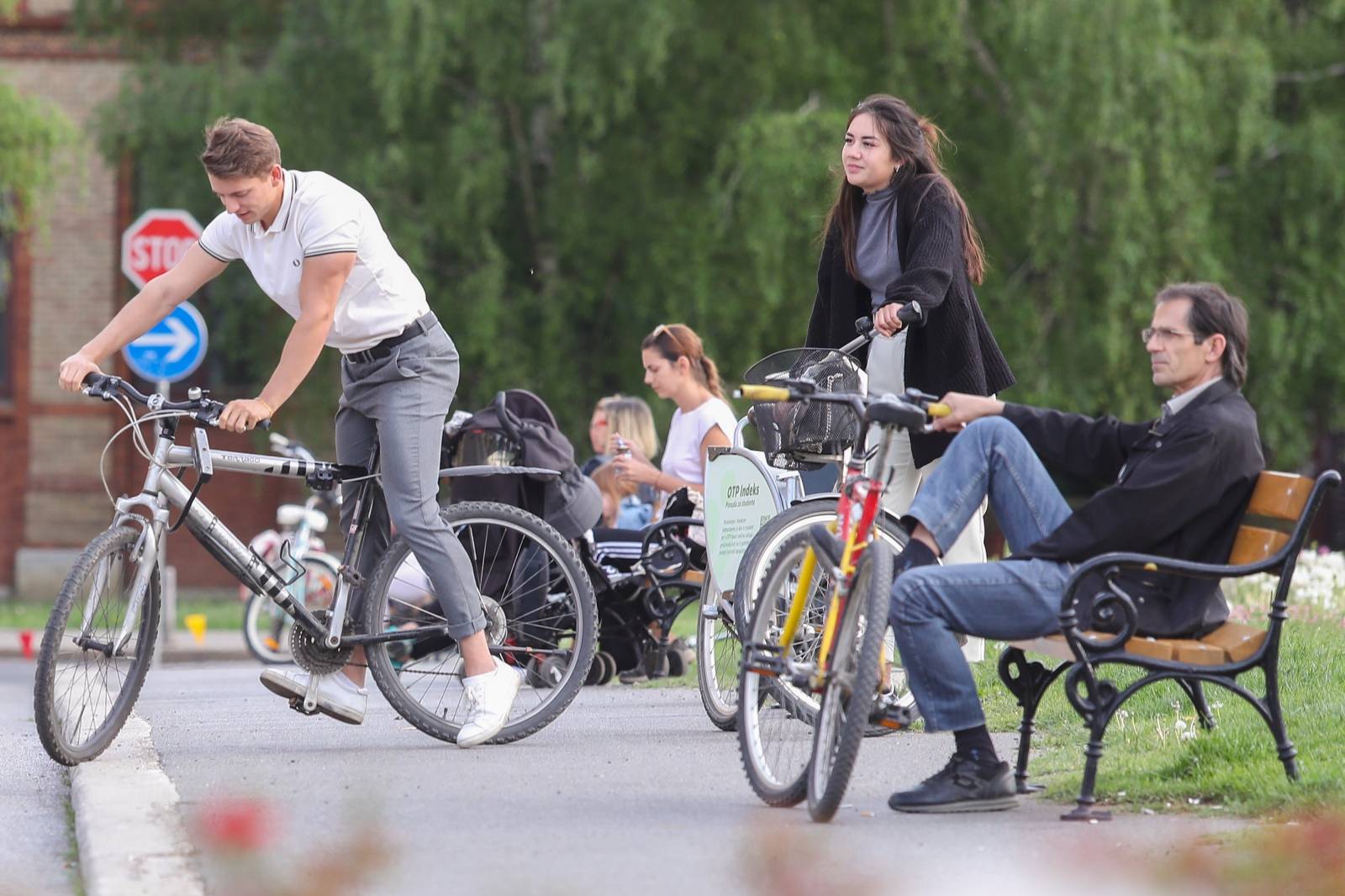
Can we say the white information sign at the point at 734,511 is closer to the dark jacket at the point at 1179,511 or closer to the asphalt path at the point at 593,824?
the asphalt path at the point at 593,824

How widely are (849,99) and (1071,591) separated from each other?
13.9 m

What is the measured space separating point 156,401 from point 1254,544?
3.19 meters

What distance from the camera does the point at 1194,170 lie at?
18.4m

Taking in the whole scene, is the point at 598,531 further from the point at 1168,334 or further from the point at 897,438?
the point at 1168,334

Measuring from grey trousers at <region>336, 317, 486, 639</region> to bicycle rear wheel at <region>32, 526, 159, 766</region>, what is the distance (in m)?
0.80

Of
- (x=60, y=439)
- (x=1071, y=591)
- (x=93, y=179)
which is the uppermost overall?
(x=93, y=179)

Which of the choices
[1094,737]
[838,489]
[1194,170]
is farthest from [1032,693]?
[1194,170]

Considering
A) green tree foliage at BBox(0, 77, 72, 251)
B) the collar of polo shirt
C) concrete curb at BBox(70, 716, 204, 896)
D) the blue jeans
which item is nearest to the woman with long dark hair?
the blue jeans

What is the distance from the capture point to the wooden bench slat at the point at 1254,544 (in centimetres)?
532

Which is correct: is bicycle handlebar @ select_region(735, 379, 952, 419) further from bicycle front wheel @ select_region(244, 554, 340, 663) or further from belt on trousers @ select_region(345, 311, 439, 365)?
bicycle front wheel @ select_region(244, 554, 340, 663)

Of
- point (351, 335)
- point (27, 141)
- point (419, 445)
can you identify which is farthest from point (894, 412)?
point (27, 141)

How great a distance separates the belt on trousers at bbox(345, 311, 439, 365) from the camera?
663 centimetres

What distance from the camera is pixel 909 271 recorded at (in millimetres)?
6691

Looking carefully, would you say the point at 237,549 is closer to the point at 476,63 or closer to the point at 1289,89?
the point at 476,63
